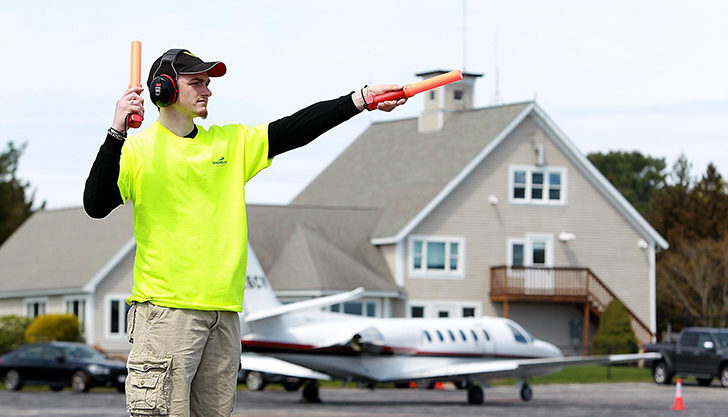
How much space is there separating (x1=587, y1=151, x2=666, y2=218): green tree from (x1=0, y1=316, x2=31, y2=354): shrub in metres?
62.5

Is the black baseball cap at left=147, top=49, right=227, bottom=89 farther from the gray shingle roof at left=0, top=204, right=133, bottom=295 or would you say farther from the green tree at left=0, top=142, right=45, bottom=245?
the green tree at left=0, top=142, right=45, bottom=245

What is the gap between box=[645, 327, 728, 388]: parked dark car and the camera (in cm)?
4000

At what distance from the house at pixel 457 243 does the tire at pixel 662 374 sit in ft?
29.4

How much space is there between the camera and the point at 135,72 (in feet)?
18.3

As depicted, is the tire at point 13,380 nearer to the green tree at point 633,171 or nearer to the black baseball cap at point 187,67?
the black baseball cap at point 187,67

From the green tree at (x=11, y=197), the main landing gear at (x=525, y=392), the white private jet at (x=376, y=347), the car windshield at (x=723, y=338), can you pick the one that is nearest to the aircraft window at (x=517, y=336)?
the white private jet at (x=376, y=347)

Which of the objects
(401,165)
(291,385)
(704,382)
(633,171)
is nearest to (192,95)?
(291,385)

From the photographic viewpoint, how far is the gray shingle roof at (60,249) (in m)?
48.4

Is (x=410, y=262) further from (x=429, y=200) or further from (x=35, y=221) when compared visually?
(x=35, y=221)

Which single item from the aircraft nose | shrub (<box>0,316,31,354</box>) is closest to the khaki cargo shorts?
the aircraft nose

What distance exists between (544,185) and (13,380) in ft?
78.1

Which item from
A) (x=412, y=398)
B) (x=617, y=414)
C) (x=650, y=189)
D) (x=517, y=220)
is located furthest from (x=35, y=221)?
(x=650, y=189)

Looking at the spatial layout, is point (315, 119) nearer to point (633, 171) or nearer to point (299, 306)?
point (299, 306)

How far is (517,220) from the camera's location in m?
52.8
